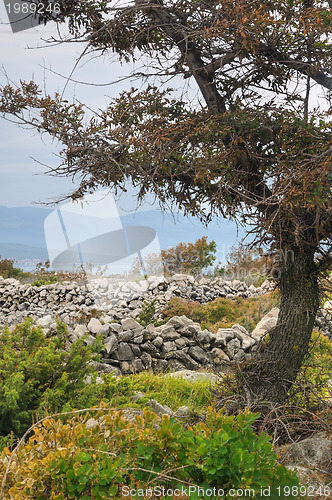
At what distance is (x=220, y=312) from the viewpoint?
381 inches

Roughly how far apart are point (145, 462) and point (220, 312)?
771cm

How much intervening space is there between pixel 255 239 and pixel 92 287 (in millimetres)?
8269

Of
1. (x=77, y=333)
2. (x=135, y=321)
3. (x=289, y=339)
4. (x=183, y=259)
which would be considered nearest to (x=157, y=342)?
(x=135, y=321)

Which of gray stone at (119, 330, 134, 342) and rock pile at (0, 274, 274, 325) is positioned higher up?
rock pile at (0, 274, 274, 325)

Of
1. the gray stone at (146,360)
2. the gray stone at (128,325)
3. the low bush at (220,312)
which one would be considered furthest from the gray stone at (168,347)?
the low bush at (220,312)

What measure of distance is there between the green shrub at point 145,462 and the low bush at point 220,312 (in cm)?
685

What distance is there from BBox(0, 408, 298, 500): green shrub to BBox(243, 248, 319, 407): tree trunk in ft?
7.13

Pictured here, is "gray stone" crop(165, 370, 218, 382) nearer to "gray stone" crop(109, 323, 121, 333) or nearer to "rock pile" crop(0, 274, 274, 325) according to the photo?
"gray stone" crop(109, 323, 121, 333)

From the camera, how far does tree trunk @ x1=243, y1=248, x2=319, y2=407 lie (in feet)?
14.3

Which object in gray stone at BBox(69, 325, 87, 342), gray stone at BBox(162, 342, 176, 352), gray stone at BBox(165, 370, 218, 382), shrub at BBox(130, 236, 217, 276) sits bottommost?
gray stone at BBox(165, 370, 218, 382)

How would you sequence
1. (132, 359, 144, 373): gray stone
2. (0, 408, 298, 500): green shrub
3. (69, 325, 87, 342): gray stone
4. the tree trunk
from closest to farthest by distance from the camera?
(0, 408, 298, 500): green shrub → the tree trunk → (69, 325, 87, 342): gray stone → (132, 359, 144, 373): gray stone

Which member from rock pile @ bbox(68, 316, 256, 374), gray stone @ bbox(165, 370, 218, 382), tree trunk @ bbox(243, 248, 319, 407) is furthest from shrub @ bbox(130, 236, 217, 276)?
tree trunk @ bbox(243, 248, 319, 407)

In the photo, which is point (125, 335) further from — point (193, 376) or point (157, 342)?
point (193, 376)

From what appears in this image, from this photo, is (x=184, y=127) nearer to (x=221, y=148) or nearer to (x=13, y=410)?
(x=221, y=148)
